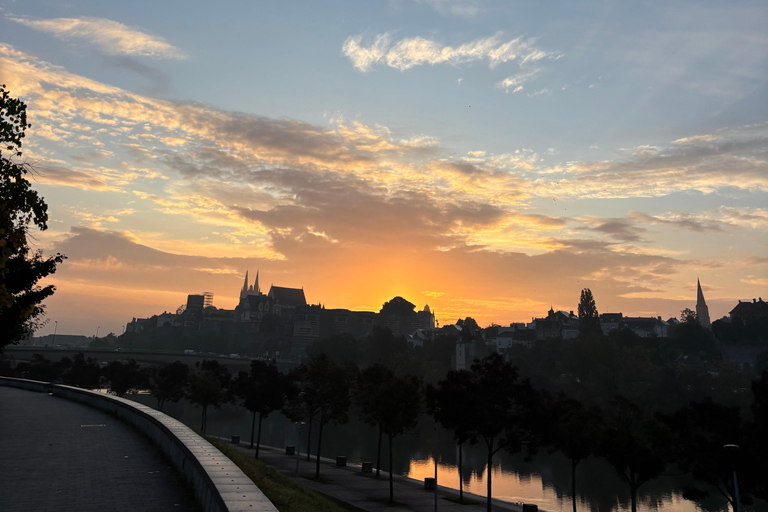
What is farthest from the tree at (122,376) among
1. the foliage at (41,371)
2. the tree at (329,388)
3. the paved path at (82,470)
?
the paved path at (82,470)

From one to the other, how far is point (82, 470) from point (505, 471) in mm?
59481

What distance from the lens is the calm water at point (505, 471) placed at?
51812 millimetres

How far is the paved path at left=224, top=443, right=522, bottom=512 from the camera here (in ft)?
127

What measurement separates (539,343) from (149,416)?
455 feet

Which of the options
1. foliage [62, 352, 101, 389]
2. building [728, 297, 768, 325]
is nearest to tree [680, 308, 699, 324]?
building [728, 297, 768, 325]

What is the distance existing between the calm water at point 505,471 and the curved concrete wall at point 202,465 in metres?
10.6

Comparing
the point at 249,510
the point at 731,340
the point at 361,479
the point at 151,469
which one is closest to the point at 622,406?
the point at 361,479

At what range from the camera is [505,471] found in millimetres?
67500

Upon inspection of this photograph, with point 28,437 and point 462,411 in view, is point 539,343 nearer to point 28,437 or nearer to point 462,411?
point 462,411

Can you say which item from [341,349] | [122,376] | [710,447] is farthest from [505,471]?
[341,349]

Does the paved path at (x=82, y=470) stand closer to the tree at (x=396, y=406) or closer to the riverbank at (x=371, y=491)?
the riverbank at (x=371, y=491)

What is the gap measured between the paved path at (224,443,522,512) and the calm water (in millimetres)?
4726

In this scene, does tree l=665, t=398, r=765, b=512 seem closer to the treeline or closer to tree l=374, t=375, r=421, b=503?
the treeline

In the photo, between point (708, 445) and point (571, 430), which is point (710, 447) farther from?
point (571, 430)
